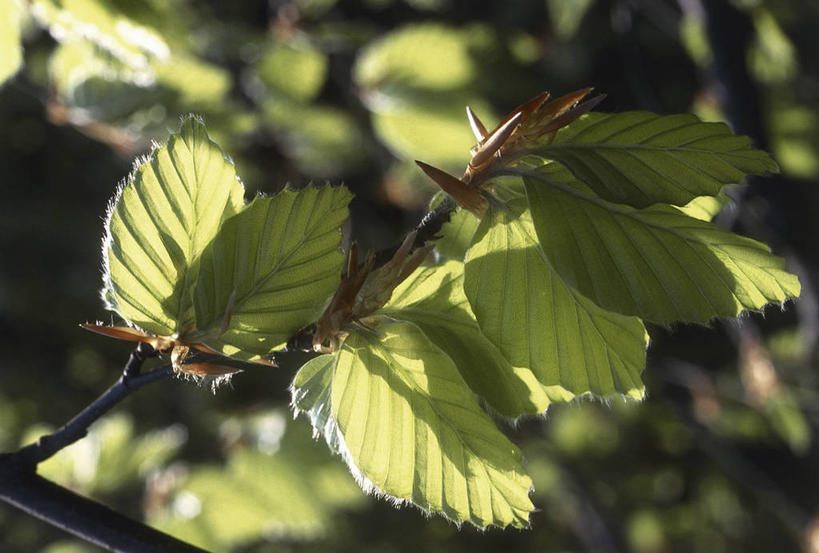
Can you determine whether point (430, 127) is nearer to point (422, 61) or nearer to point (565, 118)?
point (422, 61)

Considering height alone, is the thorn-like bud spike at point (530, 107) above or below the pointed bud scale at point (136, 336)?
above

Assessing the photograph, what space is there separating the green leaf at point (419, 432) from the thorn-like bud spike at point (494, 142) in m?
0.07

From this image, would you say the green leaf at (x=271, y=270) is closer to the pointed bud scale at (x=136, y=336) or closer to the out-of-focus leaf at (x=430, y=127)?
the pointed bud scale at (x=136, y=336)

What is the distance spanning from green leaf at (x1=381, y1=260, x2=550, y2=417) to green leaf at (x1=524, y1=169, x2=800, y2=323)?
2.1 inches

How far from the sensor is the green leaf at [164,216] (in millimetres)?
278

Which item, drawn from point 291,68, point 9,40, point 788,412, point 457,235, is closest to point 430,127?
point 291,68

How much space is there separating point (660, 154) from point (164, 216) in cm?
17

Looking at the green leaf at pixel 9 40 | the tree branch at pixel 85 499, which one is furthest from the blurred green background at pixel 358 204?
the tree branch at pixel 85 499

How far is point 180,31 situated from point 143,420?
1.47 metres

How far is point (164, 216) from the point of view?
280 millimetres

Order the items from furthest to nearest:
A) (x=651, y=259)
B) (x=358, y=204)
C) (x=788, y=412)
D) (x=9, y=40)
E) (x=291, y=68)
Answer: (x=358, y=204) < (x=788, y=412) < (x=291, y=68) < (x=9, y=40) < (x=651, y=259)

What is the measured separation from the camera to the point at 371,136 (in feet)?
5.01

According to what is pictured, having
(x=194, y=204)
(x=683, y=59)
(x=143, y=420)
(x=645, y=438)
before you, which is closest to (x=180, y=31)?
(x=194, y=204)

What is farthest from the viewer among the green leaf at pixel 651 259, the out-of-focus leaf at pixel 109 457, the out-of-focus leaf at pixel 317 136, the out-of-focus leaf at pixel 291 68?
the out-of-focus leaf at pixel 317 136
